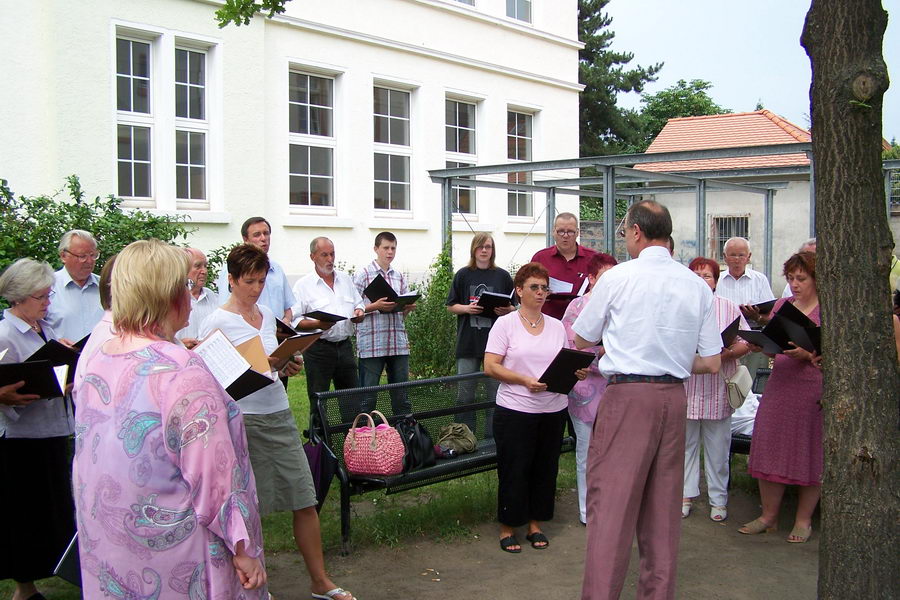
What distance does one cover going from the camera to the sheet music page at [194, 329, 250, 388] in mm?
3631

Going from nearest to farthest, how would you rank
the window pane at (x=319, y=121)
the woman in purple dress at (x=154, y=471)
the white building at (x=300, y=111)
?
the woman in purple dress at (x=154, y=471) < the white building at (x=300, y=111) < the window pane at (x=319, y=121)

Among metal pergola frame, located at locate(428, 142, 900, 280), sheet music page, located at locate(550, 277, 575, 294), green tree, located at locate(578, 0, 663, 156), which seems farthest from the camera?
green tree, located at locate(578, 0, 663, 156)

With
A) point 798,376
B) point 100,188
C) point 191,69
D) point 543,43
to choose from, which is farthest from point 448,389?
point 543,43

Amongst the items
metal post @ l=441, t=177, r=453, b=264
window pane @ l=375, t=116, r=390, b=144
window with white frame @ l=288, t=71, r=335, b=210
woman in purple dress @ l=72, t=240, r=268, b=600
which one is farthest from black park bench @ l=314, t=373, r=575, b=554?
window pane @ l=375, t=116, r=390, b=144

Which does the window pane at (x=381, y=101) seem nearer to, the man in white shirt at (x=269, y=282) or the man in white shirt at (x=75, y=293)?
the man in white shirt at (x=269, y=282)

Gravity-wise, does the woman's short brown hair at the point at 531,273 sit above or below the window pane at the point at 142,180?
below

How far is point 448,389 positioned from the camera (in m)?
6.46

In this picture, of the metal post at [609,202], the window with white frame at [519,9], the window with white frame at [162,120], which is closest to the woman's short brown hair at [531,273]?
the metal post at [609,202]

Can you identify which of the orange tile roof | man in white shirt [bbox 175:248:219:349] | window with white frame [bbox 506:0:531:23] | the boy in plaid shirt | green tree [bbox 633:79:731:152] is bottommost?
the boy in plaid shirt

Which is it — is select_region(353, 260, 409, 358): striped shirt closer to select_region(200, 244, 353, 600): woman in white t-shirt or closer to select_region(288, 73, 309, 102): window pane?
select_region(200, 244, 353, 600): woman in white t-shirt

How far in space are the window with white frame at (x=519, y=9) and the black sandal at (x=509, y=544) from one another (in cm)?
1458

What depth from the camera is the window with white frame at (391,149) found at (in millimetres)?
15555

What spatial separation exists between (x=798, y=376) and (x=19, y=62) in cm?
1001

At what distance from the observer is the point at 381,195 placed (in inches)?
616
